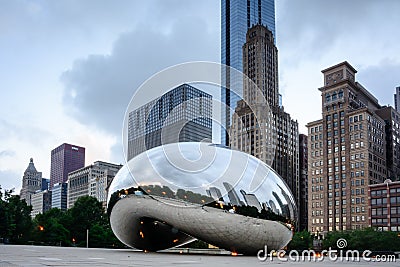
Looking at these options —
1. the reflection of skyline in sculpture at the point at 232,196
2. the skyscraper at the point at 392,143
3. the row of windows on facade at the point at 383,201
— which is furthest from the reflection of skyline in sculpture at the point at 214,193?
the skyscraper at the point at 392,143

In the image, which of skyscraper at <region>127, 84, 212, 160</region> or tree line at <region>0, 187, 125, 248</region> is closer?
skyscraper at <region>127, 84, 212, 160</region>

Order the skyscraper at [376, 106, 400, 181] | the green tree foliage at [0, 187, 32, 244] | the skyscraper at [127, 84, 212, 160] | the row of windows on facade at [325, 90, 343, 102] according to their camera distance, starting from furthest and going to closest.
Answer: the skyscraper at [376, 106, 400, 181], the row of windows on facade at [325, 90, 343, 102], the green tree foliage at [0, 187, 32, 244], the skyscraper at [127, 84, 212, 160]

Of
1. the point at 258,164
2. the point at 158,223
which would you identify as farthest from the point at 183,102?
the point at 158,223

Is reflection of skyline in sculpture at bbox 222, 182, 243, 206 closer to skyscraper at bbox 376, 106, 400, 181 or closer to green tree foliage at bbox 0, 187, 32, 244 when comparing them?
green tree foliage at bbox 0, 187, 32, 244

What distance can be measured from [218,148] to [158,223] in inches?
174

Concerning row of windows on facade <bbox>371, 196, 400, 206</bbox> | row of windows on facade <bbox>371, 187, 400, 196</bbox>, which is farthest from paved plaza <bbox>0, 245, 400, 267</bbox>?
row of windows on facade <bbox>371, 187, 400, 196</bbox>

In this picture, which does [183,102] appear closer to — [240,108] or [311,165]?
[240,108]

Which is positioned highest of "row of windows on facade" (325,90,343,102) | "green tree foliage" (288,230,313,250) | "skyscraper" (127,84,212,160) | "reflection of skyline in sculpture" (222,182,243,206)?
"row of windows on facade" (325,90,343,102)

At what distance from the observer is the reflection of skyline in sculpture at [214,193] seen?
723 inches

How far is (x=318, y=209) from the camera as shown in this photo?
150 meters

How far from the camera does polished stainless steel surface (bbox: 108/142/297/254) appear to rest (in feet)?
60.8

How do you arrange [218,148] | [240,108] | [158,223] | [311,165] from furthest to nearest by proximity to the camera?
[311,165] → [240,108] → [158,223] → [218,148]

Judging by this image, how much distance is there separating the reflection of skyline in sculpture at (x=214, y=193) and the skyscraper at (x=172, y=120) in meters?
2.42

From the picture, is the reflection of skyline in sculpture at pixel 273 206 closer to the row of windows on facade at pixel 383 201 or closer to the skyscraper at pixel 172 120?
the skyscraper at pixel 172 120
